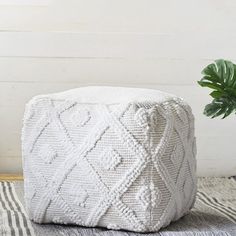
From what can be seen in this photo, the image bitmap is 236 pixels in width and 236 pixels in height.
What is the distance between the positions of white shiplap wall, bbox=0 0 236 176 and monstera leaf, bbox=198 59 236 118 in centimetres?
88

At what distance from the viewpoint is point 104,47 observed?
8.38ft

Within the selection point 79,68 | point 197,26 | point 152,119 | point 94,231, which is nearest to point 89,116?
point 152,119

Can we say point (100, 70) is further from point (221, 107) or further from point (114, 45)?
point (221, 107)

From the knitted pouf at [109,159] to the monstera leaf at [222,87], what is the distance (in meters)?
A: 0.08

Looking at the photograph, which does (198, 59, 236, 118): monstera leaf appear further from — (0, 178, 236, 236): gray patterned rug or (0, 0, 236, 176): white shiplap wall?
(0, 0, 236, 176): white shiplap wall

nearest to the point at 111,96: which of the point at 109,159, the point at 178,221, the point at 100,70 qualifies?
the point at 109,159

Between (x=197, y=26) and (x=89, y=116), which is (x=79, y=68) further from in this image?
(x=89, y=116)

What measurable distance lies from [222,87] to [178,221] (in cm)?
38

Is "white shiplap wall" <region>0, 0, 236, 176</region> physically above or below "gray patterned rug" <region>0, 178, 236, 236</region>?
above

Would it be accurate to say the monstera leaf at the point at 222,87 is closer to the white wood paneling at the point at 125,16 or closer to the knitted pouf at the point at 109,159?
the knitted pouf at the point at 109,159

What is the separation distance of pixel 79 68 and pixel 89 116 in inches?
36.8

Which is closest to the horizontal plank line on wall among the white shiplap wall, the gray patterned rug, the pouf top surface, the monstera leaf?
the white shiplap wall

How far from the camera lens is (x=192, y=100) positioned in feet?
8.63

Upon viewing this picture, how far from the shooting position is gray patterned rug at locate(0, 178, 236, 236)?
1618mm
